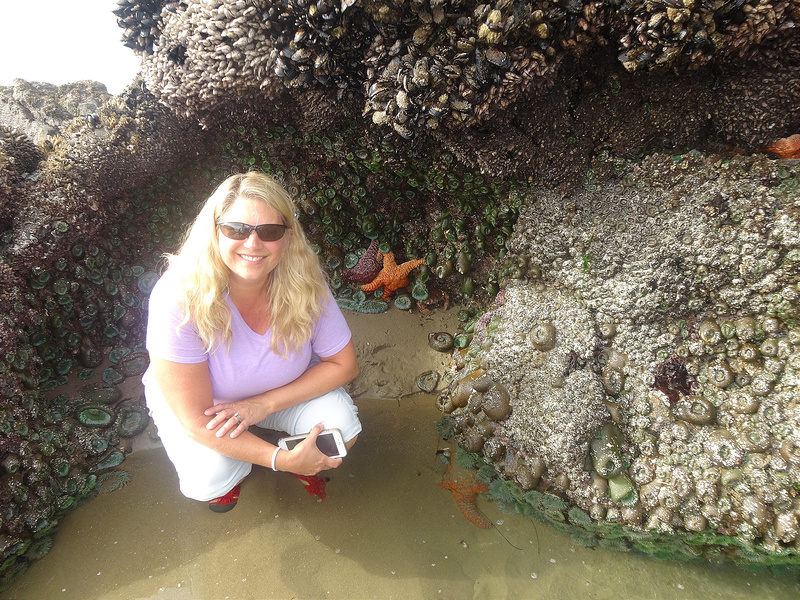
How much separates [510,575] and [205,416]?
1.68 metres

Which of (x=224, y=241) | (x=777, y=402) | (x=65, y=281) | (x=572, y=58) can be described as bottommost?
(x=777, y=402)

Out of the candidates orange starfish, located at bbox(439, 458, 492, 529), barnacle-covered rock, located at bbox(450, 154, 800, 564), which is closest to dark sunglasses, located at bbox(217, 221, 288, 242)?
barnacle-covered rock, located at bbox(450, 154, 800, 564)

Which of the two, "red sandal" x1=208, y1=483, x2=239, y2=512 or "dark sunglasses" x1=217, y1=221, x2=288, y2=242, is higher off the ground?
"dark sunglasses" x1=217, y1=221, x2=288, y2=242

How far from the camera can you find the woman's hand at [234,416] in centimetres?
209

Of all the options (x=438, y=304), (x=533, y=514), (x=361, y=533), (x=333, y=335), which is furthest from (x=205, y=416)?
(x=438, y=304)

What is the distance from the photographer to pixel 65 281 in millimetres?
3100

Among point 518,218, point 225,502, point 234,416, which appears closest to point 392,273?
point 518,218

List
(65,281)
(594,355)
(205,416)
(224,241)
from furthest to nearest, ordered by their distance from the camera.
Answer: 1. (65,281)
2. (594,355)
3. (205,416)
4. (224,241)

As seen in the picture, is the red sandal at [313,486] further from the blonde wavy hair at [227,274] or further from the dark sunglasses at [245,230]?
the dark sunglasses at [245,230]

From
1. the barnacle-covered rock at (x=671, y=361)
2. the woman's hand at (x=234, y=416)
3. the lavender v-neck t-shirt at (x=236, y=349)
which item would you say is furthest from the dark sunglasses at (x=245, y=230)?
the barnacle-covered rock at (x=671, y=361)

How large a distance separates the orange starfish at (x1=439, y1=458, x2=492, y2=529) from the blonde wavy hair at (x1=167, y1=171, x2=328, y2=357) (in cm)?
123

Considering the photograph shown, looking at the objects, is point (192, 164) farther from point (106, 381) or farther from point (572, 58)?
point (572, 58)

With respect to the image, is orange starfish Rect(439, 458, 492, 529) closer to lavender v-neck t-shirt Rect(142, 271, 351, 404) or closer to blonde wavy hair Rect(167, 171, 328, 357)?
lavender v-neck t-shirt Rect(142, 271, 351, 404)

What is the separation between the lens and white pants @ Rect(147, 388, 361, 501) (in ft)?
7.44
